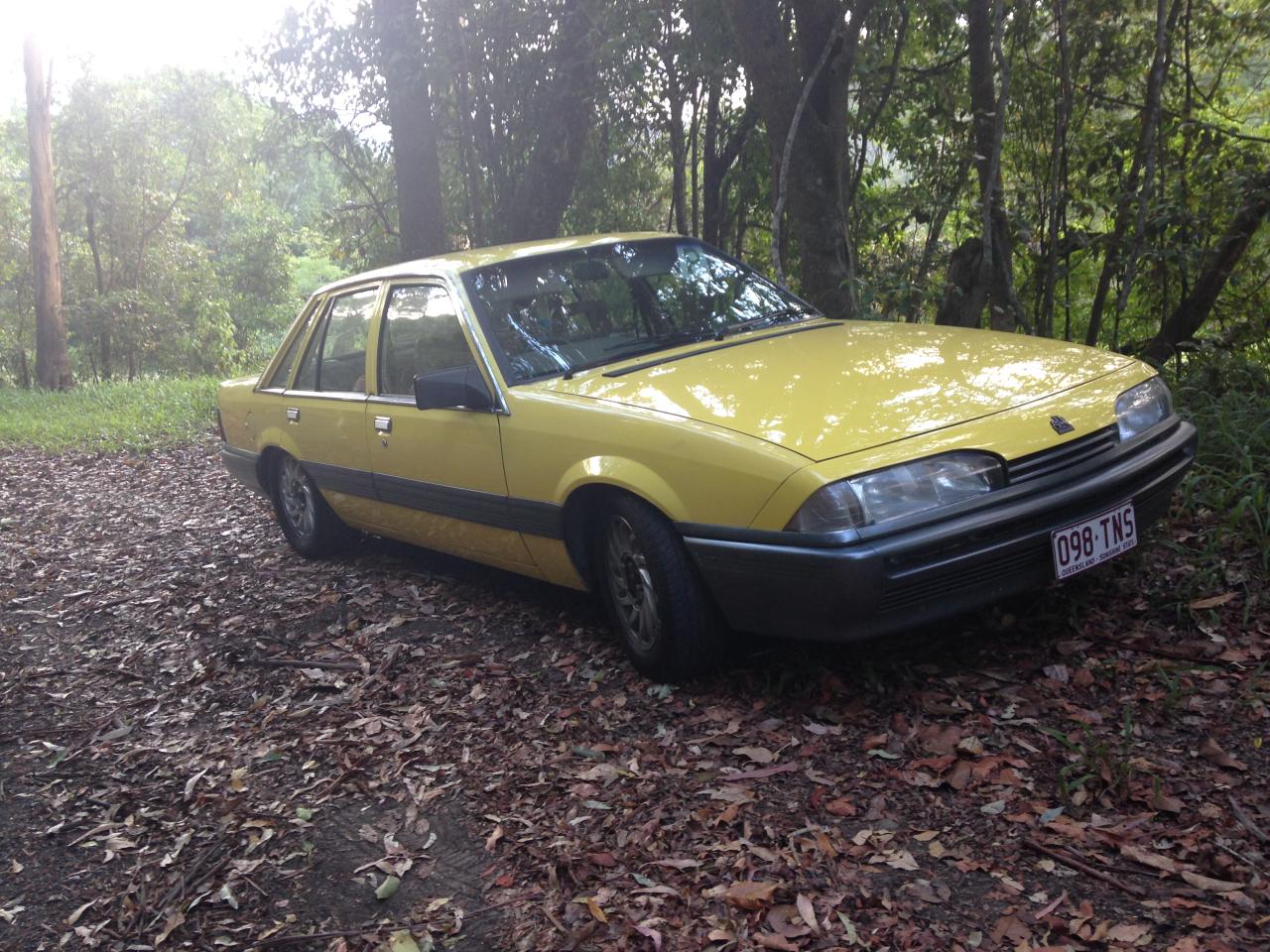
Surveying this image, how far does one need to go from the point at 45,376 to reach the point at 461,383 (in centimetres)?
2039

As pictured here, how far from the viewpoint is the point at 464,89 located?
1001cm

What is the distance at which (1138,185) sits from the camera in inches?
289

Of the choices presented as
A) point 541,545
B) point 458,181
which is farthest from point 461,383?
point 458,181

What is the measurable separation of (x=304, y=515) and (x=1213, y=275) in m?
5.66

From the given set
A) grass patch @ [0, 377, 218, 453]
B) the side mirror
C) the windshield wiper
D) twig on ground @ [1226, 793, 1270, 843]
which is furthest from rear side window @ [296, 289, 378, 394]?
grass patch @ [0, 377, 218, 453]

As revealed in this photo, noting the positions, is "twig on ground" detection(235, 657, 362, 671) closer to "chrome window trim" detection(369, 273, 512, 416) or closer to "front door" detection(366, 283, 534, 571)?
"front door" detection(366, 283, 534, 571)

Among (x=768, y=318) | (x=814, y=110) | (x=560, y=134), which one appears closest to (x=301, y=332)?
(x=768, y=318)

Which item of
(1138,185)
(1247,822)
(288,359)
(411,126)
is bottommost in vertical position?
(1247,822)

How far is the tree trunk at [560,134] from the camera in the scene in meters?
9.56

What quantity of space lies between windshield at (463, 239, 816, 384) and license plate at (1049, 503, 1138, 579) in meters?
1.74

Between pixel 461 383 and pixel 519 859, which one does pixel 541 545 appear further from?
pixel 519 859

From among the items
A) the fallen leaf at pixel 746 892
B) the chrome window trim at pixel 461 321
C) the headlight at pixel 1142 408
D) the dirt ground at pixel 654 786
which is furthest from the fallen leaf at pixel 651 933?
the headlight at pixel 1142 408

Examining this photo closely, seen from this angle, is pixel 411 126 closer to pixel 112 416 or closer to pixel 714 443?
pixel 112 416

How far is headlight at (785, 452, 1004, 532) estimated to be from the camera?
3264 mm
